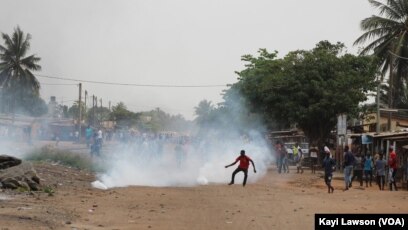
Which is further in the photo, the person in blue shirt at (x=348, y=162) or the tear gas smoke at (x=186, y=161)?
the tear gas smoke at (x=186, y=161)

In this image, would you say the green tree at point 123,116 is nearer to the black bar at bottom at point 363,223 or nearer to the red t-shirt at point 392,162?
the red t-shirt at point 392,162

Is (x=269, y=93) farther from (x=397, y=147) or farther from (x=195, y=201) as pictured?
(x=195, y=201)

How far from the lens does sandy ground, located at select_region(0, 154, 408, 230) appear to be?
11.3 meters

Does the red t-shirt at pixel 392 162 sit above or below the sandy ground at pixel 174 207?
above

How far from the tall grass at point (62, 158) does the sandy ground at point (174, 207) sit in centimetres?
654

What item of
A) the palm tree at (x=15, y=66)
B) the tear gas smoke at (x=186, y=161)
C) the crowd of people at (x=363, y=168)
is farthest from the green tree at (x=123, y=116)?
the crowd of people at (x=363, y=168)

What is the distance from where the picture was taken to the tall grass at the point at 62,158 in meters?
27.7

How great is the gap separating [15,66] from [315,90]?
3833cm

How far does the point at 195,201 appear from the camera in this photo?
52.8 feet

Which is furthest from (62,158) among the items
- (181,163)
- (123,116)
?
(123,116)

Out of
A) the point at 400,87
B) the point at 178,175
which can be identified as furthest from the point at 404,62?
the point at 178,175

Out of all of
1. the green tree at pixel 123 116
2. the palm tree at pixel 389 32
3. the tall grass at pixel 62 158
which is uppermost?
the palm tree at pixel 389 32

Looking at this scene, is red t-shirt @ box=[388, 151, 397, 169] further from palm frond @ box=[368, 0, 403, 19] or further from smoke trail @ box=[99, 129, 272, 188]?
palm frond @ box=[368, 0, 403, 19]

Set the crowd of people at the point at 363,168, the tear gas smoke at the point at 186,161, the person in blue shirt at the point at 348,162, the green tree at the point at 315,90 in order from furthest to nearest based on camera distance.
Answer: the green tree at the point at 315,90 → the tear gas smoke at the point at 186,161 → the person in blue shirt at the point at 348,162 → the crowd of people at the point at 363,168
